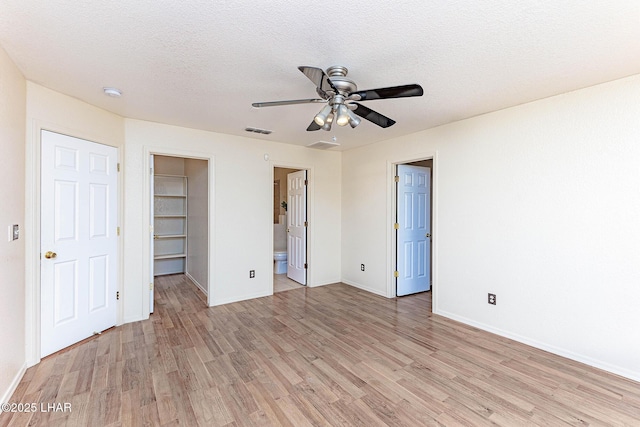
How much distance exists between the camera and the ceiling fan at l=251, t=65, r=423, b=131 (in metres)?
1.80

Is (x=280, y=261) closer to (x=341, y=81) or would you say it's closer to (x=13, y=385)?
(x=13, y=385)

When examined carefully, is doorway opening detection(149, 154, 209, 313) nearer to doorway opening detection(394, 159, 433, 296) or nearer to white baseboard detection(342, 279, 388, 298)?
white baseboard detection(342, 279, 388, 298)

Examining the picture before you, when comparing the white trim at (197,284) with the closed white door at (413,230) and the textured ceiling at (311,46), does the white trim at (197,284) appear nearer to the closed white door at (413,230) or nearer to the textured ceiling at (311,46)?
the textured ceiling at (311,46)

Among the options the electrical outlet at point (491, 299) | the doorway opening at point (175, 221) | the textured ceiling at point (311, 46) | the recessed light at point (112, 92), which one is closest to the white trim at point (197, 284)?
the doorway opening at point (175, 221)

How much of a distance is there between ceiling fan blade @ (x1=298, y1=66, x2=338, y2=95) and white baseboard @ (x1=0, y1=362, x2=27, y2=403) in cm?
287

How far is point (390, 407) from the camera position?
1956mm

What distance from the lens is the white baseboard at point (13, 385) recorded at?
195 cm

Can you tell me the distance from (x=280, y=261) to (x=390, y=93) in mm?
4587

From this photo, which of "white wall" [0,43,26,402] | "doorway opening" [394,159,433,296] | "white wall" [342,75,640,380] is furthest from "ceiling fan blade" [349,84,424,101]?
"doorway opening" [394,159,433,296]

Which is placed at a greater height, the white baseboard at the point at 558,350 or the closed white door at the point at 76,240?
the closed white door at the point at 76,240

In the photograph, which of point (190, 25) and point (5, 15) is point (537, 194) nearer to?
point (190, 25)

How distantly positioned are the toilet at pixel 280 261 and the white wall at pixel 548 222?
3.11 metres

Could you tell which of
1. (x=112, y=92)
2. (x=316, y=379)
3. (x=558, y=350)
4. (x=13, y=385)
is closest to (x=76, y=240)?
(x=13, y=385)

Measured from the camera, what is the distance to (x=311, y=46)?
1869mm
